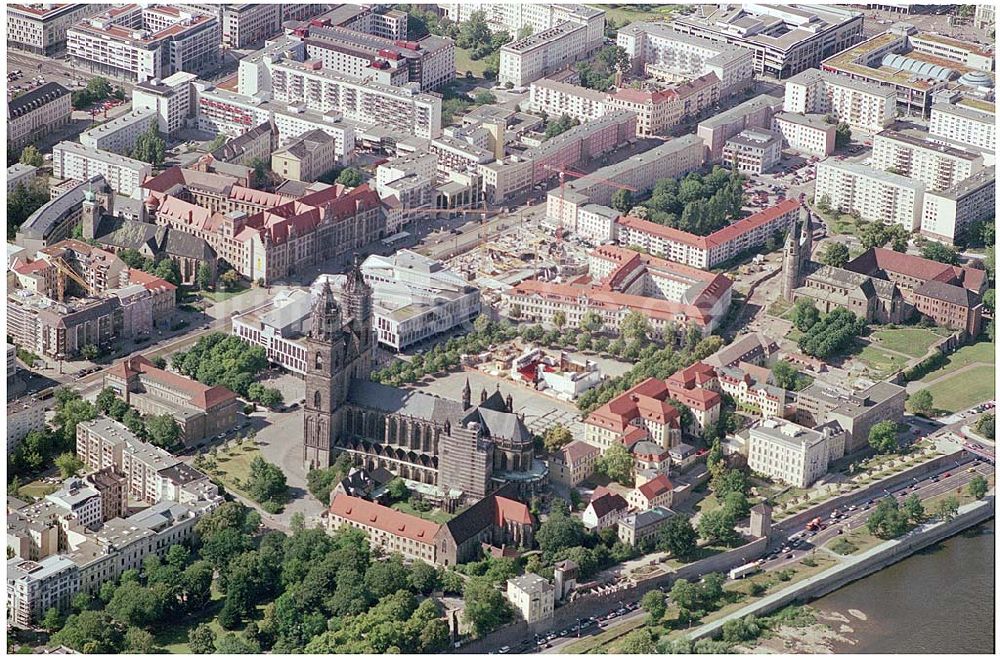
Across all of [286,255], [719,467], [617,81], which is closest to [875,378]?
[719,467]

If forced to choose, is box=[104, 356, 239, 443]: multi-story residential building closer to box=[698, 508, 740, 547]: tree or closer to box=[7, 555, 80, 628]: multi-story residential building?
box=[7, 555, 80, 628]: multi-story residential building

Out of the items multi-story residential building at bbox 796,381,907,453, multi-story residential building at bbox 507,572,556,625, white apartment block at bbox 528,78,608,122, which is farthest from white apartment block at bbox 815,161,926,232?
multi-story residential building at bbox 507,572,556,625

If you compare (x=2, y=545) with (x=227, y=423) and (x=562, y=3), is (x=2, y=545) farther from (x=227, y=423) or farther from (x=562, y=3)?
(x=562, y=3)

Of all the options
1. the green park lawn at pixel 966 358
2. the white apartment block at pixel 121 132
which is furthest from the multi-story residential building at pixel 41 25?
the green park lawn at pixel 966 358

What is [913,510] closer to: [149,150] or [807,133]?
[807,133]

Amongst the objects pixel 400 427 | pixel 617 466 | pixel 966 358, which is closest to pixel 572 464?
pixel 617 466

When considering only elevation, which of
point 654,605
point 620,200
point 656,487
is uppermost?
point 620,200

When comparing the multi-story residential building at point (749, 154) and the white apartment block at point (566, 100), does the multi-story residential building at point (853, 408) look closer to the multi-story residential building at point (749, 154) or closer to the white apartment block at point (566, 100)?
the multi-story residential building at point (749, 154)
